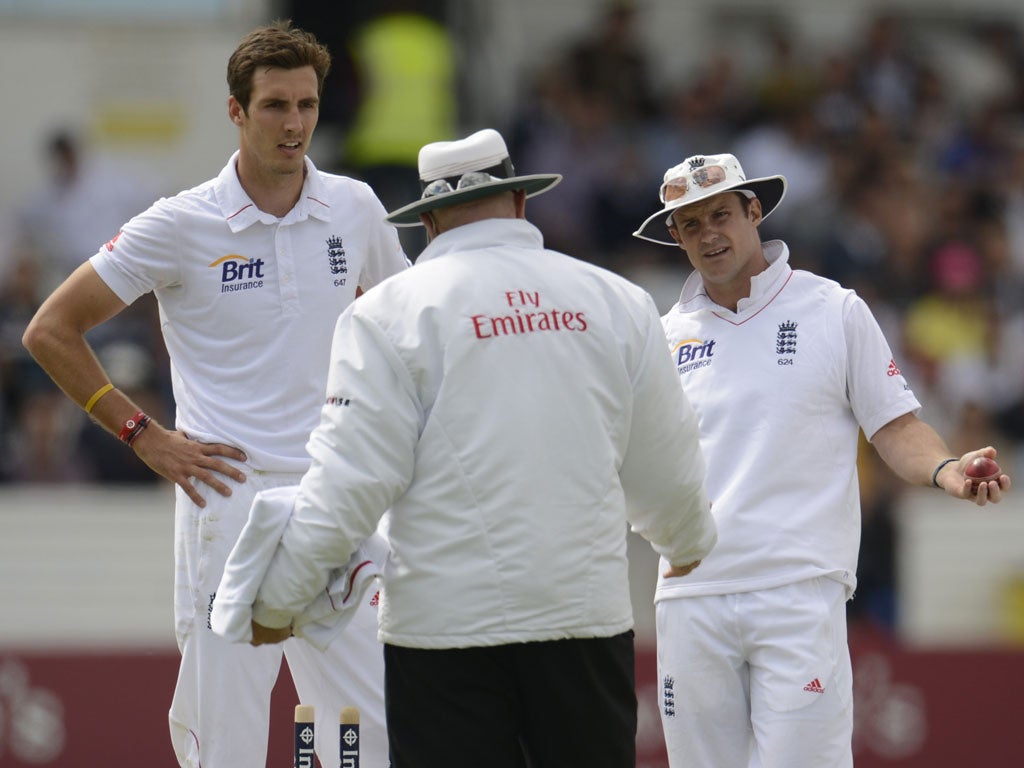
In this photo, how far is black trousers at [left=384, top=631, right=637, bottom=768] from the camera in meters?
4.56

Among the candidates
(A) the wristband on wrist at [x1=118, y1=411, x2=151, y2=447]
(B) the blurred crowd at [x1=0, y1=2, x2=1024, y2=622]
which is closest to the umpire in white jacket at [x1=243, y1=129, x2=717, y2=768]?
(A) the wristband on wrist at [x1=118, y1=411, x2=151, y2=447]

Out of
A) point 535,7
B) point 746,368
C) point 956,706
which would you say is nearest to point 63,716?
point 956,706

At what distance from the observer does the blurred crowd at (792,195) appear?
37.6 feet

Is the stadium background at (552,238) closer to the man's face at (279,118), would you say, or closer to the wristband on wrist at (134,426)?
the wristband on wrist at (134,426)

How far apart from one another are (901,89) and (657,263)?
3.65m

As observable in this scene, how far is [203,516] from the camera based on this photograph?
560 cm

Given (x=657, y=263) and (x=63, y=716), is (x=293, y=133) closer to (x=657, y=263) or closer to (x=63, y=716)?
(x=63, y=716)

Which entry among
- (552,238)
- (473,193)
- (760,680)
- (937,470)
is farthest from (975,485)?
(552,238)

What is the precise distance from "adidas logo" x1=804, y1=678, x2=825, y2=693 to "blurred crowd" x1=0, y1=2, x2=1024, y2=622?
6.05 m

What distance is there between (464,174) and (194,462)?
1414mm

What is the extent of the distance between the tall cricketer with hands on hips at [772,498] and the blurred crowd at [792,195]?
18.6 ft

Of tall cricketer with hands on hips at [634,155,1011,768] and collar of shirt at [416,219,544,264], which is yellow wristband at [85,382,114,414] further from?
tall cricketer with hands on hips at [634,155,1011,768]

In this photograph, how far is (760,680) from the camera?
18.5 feet

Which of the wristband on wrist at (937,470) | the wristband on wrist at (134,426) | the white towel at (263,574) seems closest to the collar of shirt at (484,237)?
the white towel at (263,574)
